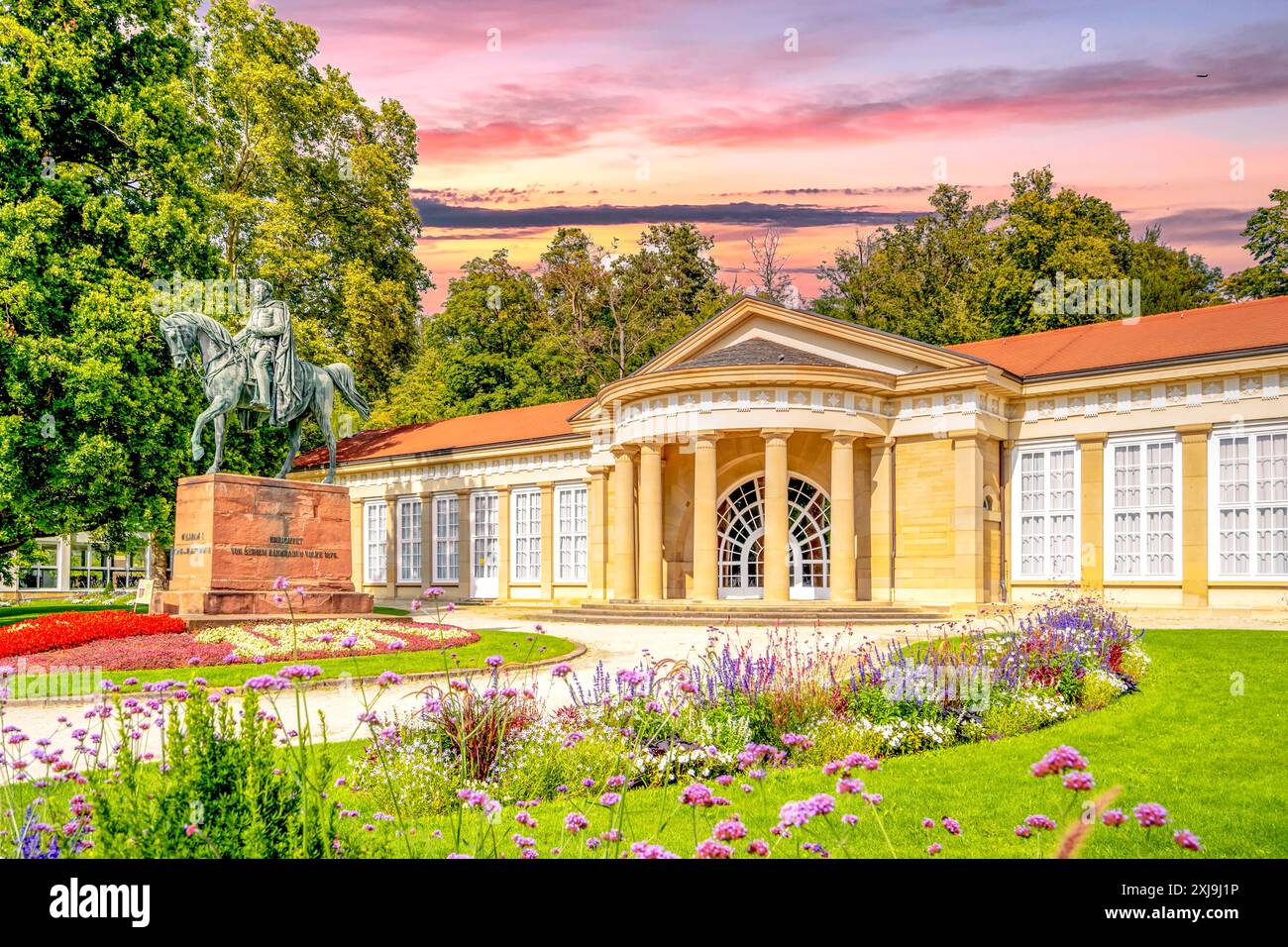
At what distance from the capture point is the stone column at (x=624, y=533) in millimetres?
30281

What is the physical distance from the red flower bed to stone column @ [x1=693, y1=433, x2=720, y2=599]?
1280cm

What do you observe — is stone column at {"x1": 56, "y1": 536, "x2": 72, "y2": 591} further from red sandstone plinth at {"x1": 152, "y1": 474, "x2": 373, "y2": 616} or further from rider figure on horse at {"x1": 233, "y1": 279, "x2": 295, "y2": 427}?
red sandstone plinth at {"x1": 152, "y1": 474, "x2": 373, "y2": 616}

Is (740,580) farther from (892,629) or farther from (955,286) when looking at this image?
(955,286)

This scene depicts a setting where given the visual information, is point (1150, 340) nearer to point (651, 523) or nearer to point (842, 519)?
point (842, 519)


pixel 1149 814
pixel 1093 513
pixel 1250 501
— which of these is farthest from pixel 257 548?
pixel 1250 501

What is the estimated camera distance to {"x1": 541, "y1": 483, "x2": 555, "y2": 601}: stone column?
37156mm

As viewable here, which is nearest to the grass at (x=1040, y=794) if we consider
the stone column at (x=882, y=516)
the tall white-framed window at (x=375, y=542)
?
the stone column at (x=882, y=516)

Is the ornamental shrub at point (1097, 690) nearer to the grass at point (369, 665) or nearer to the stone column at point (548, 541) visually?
the grass at point (369, 665)

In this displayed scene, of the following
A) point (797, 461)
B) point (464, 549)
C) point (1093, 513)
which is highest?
point (797, 461)

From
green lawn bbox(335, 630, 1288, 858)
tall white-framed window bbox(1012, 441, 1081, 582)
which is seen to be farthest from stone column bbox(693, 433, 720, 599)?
green lawn bbox(335, 630, 1288, 858)

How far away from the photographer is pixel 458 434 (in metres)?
42.3

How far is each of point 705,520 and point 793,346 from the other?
7.09m
